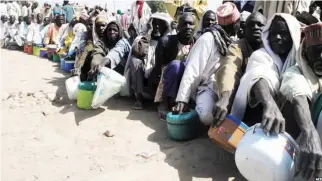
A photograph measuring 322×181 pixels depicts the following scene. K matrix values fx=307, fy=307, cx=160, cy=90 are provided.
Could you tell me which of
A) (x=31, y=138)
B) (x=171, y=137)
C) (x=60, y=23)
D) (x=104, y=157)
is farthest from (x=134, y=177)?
(x=60, y=23)

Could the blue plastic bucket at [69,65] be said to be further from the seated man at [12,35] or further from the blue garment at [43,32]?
the seated man at [12,35]

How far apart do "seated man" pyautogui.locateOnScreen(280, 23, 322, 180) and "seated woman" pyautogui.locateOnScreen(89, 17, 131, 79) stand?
258 cm

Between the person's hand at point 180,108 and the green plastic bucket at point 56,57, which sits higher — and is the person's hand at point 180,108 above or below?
above

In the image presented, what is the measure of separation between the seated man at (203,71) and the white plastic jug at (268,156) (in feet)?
3.60

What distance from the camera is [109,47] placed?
479cm

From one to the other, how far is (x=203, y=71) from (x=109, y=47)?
1950 millimetres

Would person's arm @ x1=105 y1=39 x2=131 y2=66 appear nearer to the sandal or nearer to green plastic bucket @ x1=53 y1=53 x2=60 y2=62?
the sandal

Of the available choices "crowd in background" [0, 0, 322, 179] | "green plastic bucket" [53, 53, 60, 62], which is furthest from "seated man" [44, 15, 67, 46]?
"crowd in background" [0, 0, 322, 179]

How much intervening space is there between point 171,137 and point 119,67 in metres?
1.73

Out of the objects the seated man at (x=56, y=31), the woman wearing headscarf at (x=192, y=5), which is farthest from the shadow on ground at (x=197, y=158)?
the seated man at (x=56, y=31)

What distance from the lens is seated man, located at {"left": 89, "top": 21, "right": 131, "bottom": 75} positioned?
171 inches

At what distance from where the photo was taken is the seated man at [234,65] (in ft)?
8.47

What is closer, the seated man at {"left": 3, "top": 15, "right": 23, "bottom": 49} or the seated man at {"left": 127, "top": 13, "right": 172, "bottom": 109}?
the seated man at {"left": 127, "top": 13, "right": 172, "bottom": 109}

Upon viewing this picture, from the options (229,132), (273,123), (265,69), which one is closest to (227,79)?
(265,69)
